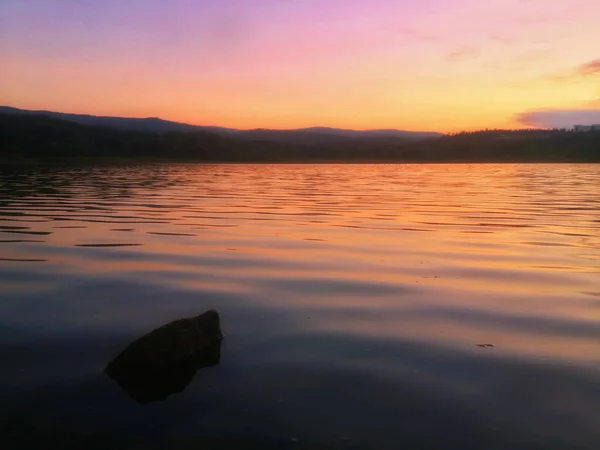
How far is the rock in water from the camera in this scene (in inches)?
206

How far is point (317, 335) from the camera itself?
671cm

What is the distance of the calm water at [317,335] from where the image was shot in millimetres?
4523

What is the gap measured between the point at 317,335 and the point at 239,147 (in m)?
118

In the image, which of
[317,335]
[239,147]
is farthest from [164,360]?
[239,147]

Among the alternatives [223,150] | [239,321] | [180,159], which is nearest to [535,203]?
[239,321]

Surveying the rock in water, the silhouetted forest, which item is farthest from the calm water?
the silhouetted forest

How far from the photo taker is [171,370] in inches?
219

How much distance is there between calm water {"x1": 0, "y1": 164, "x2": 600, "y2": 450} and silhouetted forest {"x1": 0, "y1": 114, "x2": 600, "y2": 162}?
7946cm

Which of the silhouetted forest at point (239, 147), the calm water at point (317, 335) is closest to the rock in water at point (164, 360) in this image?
the calm water at point (317, 335)

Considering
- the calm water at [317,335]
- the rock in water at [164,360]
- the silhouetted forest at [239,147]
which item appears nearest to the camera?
the calm water at [317,335]

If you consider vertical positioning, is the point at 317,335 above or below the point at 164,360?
below

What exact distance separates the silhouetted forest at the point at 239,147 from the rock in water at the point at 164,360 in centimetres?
8480

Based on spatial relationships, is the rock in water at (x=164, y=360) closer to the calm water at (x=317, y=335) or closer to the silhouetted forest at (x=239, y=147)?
the calm water at (x=317, y=335)

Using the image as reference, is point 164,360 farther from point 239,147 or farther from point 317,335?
point 239,147
